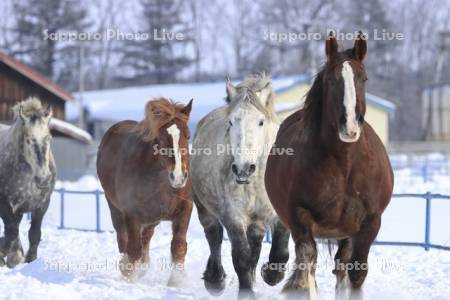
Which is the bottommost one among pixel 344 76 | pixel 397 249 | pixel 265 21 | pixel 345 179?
pixel 397 249

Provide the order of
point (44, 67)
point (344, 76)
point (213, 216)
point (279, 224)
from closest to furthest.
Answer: point (344, 76) → point (279, 224) → point (213, 216) → point (44, 67)

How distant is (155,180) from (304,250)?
2834 mm

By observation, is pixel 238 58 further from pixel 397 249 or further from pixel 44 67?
pixel 397 249

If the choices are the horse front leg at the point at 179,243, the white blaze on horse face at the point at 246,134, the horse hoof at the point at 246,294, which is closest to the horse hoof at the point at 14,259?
the horse front leg at the point at 179,243

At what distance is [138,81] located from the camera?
60094 mm

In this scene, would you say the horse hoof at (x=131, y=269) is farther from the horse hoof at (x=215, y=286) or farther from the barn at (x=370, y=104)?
the barn at (x=370, y=104)

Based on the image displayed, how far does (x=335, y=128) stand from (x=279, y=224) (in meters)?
2.16

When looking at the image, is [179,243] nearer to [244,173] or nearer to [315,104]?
[244,173]

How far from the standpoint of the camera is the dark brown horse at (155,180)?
27.3ft

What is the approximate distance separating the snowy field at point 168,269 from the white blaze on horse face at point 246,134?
1376 mm

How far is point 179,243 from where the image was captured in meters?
8.52

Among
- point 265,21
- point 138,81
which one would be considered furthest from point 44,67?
point 265,21

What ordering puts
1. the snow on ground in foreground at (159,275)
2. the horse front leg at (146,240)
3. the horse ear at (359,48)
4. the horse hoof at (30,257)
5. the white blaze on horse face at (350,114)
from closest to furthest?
the white blaze on horse face at (350,114), the horse ear at (359,48), the snow on ground in foreground at (159,275), the horse front leg at (146,240), the horse hoof at (30,257)

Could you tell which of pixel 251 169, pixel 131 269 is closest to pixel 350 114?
pixel 251 169
